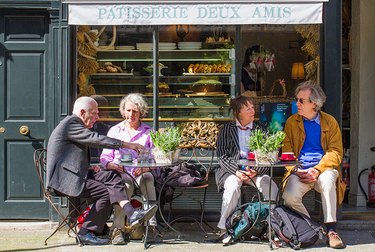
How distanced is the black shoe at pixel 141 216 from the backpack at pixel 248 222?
797mm

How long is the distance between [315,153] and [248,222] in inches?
39.6

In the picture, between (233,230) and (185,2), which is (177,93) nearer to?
(185,2)

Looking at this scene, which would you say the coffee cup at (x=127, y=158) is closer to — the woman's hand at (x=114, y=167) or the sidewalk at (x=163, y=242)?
the woman's hand at (x=114, y=167)

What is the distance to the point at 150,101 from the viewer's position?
793cm

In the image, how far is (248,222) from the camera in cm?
686

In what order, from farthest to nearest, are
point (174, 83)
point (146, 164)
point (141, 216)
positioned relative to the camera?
point (174, 83), point (146, 164), point (141, 216)

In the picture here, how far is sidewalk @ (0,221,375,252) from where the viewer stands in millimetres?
6785

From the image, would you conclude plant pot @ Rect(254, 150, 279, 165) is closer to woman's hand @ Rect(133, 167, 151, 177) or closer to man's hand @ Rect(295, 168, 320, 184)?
man's hand @ Rect(295, 168, 320, 184)

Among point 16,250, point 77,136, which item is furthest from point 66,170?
point 16,250

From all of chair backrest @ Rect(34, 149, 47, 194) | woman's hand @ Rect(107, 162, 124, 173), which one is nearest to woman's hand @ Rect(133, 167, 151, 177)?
woman's hand @ Rect(107, 162, 124, 173)

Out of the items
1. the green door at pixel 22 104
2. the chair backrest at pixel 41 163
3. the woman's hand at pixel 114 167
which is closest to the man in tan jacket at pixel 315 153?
the woman's hand at pixel 114 167

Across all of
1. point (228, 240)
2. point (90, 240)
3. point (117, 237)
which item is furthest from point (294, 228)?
point (90, 240)

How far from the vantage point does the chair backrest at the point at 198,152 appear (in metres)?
7.76

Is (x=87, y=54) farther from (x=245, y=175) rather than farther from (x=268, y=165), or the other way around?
(x=268, y=165)
